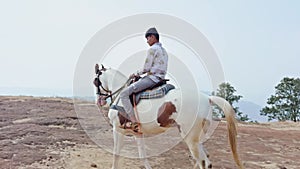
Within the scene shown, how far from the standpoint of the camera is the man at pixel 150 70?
5.21m

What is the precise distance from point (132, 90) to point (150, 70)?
0.42m

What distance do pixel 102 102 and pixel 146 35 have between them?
5.02ft

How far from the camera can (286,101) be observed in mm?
24344

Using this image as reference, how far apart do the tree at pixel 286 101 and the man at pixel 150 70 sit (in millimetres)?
21015

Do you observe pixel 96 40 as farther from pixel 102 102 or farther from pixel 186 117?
pixel 186 117

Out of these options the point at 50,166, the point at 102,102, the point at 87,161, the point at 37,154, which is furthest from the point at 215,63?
the point at 37,154

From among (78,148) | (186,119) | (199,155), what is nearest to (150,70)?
(186,119)

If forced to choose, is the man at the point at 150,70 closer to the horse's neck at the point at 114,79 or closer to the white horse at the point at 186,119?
the white horse at the point at 186,119

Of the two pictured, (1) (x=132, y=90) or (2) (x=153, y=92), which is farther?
(1) (x=132, y=90)

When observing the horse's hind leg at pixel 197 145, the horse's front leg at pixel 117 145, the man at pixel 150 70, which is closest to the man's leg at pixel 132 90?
the man at pixel 150 70

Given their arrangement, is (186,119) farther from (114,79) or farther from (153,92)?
(114,79)

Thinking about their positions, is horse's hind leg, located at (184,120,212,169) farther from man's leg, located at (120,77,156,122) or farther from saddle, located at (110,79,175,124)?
man's leg, located at (120,77,156,122)

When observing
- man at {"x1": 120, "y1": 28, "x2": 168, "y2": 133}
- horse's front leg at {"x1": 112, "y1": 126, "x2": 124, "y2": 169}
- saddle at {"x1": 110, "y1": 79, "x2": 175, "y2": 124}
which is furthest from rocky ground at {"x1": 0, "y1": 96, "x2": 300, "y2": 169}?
man at {"x1": 120, "y1": 28, "x2": 168, "y2": 133}

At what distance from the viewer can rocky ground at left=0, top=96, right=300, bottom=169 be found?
20.2 feet
